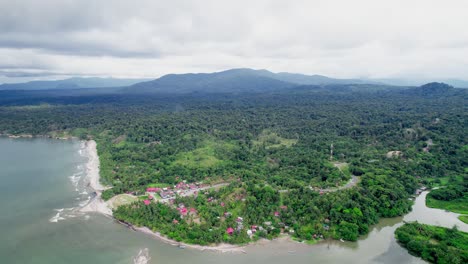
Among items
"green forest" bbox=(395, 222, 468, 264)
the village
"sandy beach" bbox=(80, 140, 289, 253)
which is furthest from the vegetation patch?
"sandy beach" bbox=(80, 140, 289, 253)

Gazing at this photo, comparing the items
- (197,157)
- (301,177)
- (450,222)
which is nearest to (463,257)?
(450,222)

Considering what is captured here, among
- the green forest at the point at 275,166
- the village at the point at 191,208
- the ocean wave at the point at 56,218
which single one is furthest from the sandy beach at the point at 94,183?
the village at the point at 191,208

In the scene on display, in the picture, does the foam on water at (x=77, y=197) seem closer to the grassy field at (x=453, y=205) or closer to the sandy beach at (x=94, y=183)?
the sandy beach at (x=94, y=183)

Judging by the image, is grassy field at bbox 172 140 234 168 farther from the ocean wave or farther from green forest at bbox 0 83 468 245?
the ocean wave

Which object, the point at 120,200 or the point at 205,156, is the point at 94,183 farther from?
the point at 205,156

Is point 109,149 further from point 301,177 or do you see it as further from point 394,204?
point 394,204

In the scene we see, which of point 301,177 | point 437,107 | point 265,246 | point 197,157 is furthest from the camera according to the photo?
point 437,107
